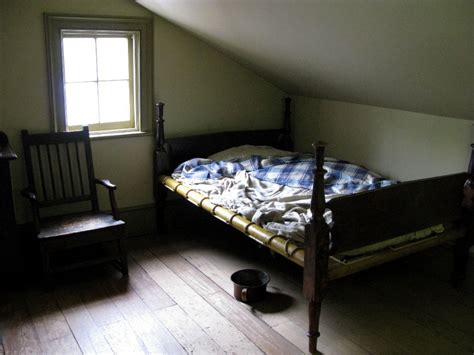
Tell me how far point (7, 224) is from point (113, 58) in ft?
5.08

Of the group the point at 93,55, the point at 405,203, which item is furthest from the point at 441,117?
the point at 93,55

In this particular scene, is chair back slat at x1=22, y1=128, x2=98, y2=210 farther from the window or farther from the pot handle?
the pot handle

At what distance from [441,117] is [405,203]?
3.37 feet

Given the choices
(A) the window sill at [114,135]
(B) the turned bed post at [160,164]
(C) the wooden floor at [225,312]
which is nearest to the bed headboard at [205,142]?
(B) the turned bed post at [160,164]

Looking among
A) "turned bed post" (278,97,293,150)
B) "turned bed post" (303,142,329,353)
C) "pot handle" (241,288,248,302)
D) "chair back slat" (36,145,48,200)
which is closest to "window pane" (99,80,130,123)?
"chair back slat" (36,145,48,200)

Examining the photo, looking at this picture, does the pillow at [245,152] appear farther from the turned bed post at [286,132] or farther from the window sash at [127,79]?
the window sash at [127,79]

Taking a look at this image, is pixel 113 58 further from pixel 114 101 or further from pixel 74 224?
pixel 74 224

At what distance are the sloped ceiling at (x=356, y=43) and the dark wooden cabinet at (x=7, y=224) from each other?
150 cm

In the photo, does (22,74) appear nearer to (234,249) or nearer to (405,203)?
(234,249)

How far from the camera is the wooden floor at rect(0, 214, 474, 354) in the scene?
2582 mm

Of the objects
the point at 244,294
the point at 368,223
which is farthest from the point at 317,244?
the point at 244,294

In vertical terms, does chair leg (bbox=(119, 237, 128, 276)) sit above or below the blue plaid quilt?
below

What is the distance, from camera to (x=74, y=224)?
3.33 meters

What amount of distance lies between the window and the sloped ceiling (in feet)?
1.09
